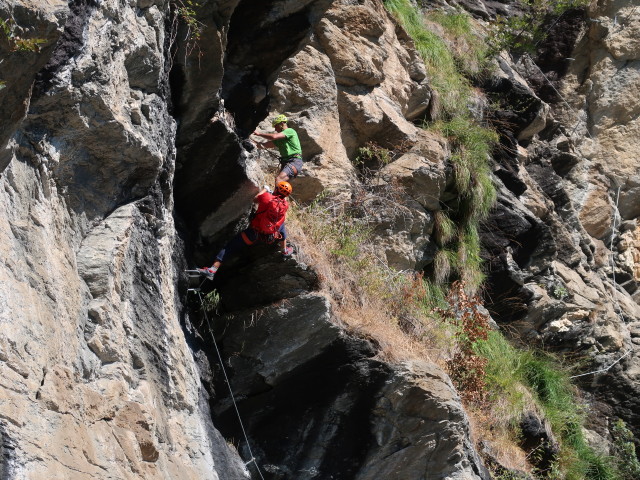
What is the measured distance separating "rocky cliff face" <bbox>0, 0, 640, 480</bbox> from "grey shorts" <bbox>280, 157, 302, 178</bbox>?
0.36 meters

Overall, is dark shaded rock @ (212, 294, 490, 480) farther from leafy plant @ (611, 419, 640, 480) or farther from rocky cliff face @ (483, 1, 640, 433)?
leafy plant @ (611, 419, 640, 480)

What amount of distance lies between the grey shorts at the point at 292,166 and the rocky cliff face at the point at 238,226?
1.18 feet

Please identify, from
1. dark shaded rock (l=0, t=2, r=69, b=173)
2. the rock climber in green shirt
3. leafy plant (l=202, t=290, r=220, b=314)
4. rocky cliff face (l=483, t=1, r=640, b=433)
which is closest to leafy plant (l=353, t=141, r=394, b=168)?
the rock climber in green shirt

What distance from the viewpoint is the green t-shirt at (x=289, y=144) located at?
9944 mm

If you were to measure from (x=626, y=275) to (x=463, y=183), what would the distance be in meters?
4.62

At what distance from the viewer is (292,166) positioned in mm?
9906

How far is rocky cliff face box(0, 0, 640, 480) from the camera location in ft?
17.6

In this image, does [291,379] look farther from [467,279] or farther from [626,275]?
[626,275]

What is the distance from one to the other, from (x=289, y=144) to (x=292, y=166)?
0.82 ft

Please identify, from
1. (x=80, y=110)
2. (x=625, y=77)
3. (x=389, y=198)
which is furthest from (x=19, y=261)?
(x=625, y=77)

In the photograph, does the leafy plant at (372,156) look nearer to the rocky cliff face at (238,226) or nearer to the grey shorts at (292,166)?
the rocky cliff face at (238,226)

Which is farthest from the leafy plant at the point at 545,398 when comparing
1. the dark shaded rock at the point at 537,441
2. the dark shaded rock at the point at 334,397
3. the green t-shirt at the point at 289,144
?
the green t-shirt at the point at 289,144

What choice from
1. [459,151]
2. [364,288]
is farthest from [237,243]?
[459,151]

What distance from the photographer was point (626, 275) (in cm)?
1537
